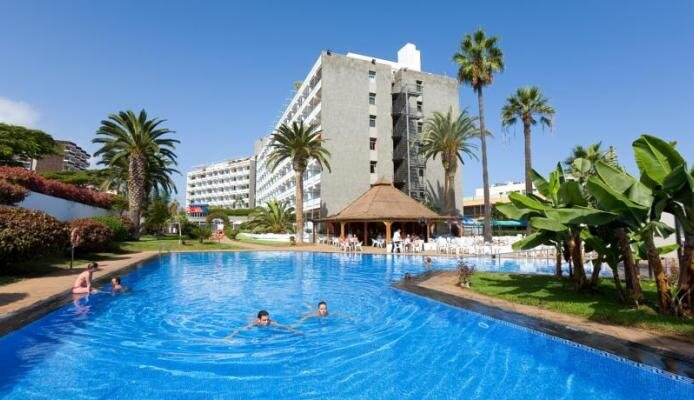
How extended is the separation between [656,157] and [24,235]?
57.1ft

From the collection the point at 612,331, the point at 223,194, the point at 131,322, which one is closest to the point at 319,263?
the point at 131,322

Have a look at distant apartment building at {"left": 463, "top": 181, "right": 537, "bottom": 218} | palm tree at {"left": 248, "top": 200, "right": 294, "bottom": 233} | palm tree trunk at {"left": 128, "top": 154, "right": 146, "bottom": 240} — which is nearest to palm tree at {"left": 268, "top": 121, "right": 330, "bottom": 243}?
palm tree at {"left": 248, "top": 200, "right": 294, "bottom": 233}

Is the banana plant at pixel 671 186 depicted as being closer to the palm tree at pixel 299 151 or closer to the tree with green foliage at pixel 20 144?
the palm tree at pixel 299 151

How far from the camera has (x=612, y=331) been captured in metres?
6.59

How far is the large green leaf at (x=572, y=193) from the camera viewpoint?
8438 millimetres

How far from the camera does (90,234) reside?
20062 millimetres

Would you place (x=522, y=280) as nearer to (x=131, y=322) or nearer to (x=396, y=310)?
(x=396, y=310)

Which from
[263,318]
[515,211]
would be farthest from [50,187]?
[515,211]

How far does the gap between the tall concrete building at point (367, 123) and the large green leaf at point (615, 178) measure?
34166 mm

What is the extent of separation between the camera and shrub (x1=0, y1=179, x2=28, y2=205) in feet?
53.6

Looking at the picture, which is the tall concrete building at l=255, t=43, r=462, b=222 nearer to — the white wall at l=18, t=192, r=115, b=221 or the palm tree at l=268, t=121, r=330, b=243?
the palm tree at l=268, t=121, r=330, b=243

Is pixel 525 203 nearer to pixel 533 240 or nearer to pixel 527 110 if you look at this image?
pixel 533 240

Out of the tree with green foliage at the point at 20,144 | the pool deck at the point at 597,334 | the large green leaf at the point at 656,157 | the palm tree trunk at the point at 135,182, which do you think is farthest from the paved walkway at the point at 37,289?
the tree with green foliage at the point at 20,144

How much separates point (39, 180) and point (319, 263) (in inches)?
638
